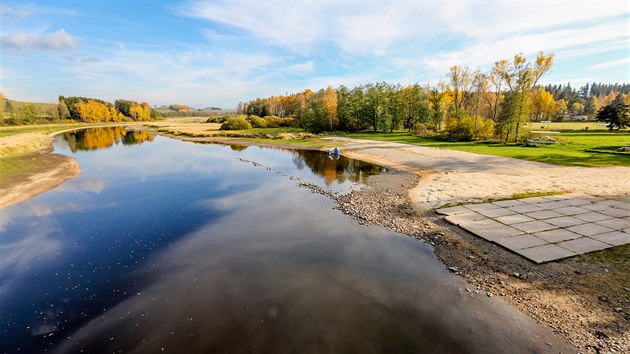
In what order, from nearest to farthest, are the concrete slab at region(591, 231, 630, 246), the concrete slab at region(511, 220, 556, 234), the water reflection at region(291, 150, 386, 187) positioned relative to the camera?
the concrete slab at region(591, 231, 630, 246) < the concrete slab at region(511, 220, 556, 234) < the water reflection at region(291, 150, 386, 187)

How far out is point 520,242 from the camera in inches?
462

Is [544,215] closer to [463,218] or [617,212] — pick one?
[617,212]

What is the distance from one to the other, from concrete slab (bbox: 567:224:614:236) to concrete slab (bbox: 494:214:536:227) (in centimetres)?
161

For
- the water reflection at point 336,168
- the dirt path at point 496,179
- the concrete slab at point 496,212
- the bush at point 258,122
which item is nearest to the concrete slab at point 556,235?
the concrete slab at point 496,212

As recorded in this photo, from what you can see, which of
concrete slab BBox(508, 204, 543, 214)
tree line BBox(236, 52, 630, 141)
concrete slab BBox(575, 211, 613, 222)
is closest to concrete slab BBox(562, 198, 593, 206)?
concrete slab BBox(575, 211, 613, 222)

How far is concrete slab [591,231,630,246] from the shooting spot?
1117 centimetres

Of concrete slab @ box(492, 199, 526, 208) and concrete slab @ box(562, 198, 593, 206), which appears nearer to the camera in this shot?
concrete slab @ box(562, 198, 593, 206)

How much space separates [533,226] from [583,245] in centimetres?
198

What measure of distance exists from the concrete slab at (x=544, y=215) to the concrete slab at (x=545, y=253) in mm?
3237

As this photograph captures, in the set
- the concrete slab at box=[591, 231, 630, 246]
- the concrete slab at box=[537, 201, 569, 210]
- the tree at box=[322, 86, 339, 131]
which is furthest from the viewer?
the tree at box=[322, 86, 339, 131]

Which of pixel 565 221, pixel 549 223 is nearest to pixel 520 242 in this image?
pixel 549 223

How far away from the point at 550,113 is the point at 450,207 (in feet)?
377

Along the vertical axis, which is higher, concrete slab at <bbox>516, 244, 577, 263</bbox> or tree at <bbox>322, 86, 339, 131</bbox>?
tree at <bbox>322, 86, 339, 131</bbox>

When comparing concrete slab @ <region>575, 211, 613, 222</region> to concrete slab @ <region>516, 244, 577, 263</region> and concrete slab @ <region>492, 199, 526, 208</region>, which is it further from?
concrete slab @ <region>516, 244, 577, 263</region>
